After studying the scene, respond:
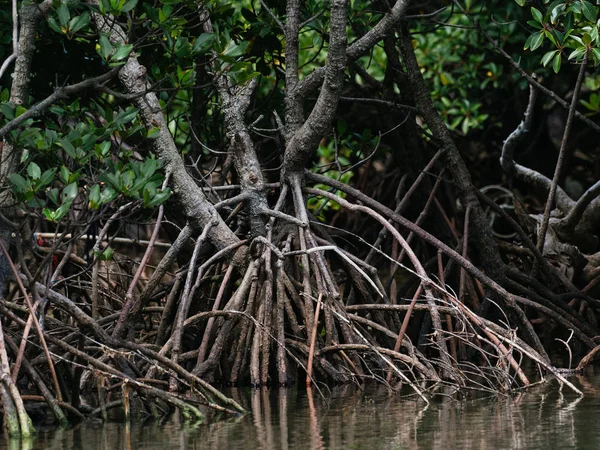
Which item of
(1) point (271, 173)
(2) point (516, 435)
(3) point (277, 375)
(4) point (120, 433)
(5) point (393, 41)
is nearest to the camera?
(2) point (516, 435)

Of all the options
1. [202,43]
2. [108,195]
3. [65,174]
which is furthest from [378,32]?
[65,174]

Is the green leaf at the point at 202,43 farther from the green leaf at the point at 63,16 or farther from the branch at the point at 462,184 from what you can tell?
the branch at the point at 462,184

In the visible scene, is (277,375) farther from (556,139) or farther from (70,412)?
(556,139)

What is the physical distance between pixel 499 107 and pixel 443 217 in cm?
344

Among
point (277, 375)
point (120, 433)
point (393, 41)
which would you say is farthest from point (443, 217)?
point (120, 433)

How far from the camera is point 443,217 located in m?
8.91

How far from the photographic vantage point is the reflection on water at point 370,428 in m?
4.89

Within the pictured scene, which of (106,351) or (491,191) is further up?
(491,191)

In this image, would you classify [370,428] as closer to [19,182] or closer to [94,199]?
[94,199]

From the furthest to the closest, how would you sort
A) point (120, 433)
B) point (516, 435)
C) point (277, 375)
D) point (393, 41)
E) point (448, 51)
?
point (448, 51)
point (393, 41)
point (277, 375)
point (120, 433)
point (516, 435)

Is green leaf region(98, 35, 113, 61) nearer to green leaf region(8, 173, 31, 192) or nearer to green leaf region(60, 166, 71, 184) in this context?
green leaf region(60, 166, 71, 184)

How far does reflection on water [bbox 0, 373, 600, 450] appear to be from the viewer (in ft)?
16.0

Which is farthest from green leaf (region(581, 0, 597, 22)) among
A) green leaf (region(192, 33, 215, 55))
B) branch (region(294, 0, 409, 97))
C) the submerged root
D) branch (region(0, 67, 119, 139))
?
branch (region(0, 67, 119, 139))

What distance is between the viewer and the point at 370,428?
17.4 ft
